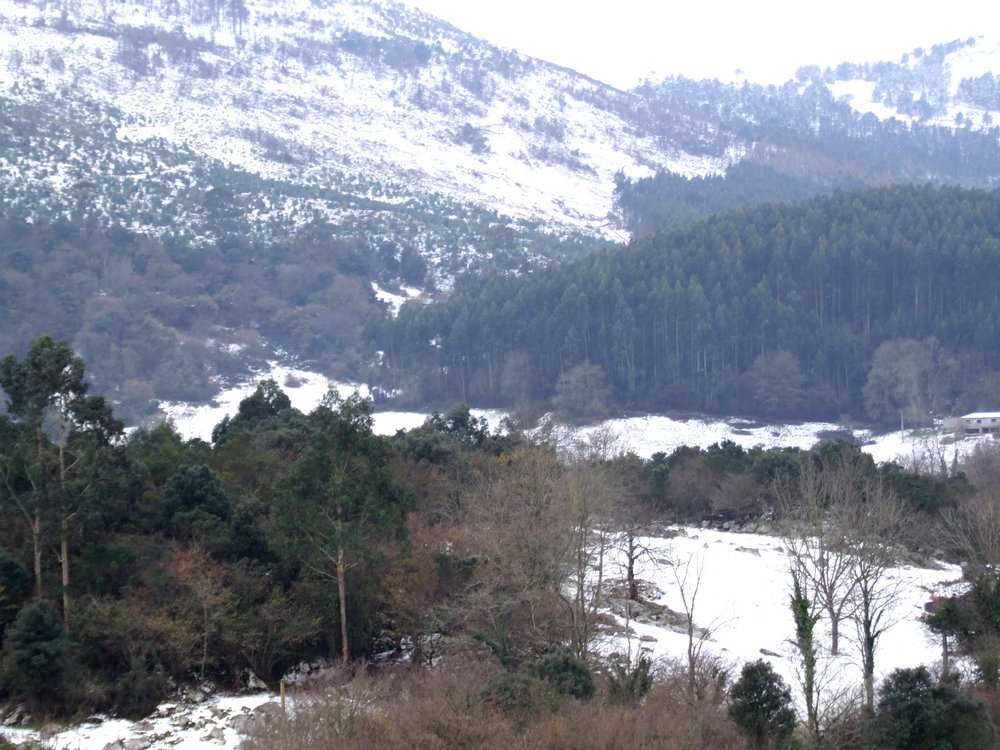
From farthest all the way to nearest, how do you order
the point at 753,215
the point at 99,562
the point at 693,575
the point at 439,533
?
the point at 753,215, the point at 693,575, the point at 439,533, the point at 99,562

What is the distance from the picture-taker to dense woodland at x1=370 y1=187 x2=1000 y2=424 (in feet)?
231

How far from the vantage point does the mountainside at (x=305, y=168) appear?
295ft

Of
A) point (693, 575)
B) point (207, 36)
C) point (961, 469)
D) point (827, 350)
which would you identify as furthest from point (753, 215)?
point (207, 36)

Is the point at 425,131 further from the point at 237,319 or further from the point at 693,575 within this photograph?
the point at 693,575

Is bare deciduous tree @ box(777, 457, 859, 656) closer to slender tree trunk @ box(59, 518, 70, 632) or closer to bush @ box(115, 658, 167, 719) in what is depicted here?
bush @ box(115, 658, 167, 719)

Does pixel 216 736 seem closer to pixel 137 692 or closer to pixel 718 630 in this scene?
pixel 137 692

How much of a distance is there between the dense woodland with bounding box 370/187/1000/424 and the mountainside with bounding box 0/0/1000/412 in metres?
10.7

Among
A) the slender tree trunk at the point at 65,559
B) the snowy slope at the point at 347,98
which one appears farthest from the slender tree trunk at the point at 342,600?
the snowy slope at the point at 347,98

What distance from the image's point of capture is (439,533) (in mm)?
29125

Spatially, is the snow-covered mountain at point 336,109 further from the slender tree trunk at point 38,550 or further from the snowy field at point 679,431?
the slender tree trunk at point 38,550

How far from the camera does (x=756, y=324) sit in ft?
246

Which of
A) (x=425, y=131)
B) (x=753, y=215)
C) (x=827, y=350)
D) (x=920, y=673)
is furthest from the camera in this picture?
(x=425, y=131)

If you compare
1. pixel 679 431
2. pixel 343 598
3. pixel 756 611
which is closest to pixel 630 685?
pixel 343 598

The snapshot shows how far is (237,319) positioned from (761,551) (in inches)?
2505
